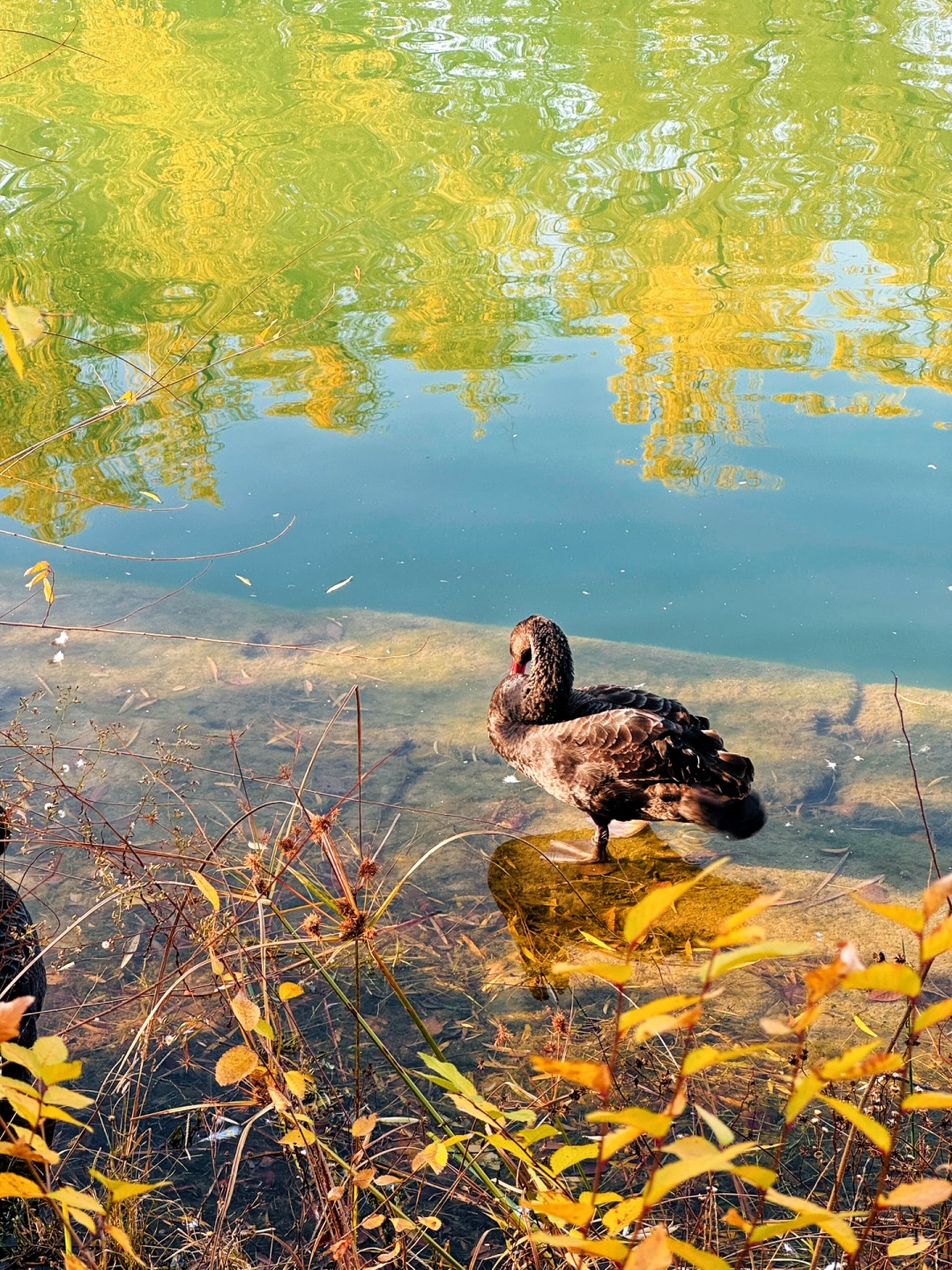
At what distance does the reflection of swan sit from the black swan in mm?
158

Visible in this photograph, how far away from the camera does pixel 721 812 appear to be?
13.3ft

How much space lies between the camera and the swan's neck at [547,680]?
15.1ft

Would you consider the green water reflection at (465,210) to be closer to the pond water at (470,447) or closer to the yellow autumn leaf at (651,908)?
the pond water at (470,447)

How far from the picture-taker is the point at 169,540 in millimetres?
6738

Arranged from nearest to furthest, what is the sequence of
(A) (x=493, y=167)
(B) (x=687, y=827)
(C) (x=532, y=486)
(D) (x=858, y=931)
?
(D) (x=858, y=931)
(B) (x=687, y=827)
(C) (x=532, y=486)
(A) (x=493, y=167)

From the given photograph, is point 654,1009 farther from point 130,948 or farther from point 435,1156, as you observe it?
point 130,948

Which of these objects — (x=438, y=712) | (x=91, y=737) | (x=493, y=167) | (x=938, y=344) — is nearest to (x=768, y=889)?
(x=438, y=712)

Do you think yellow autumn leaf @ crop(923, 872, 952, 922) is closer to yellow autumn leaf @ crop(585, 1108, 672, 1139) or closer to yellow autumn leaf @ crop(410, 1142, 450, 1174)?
yellow autumn leaf @ crop(585, 1108, 672, 1139)

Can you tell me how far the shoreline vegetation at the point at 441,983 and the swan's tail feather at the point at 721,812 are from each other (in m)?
0.24

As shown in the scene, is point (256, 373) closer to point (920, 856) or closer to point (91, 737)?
point (91, 737)

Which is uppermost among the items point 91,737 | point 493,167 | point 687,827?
point 493,167

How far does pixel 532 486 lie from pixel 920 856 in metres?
3.65

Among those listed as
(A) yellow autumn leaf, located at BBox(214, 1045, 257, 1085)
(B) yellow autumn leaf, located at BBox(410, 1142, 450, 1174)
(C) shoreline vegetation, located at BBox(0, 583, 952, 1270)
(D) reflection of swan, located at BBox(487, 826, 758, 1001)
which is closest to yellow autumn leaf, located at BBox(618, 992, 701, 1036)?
(C) shoreline vegetation, located at BBox(0, 583, 952, 1270)

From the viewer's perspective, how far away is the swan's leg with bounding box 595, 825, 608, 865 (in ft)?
14.3
